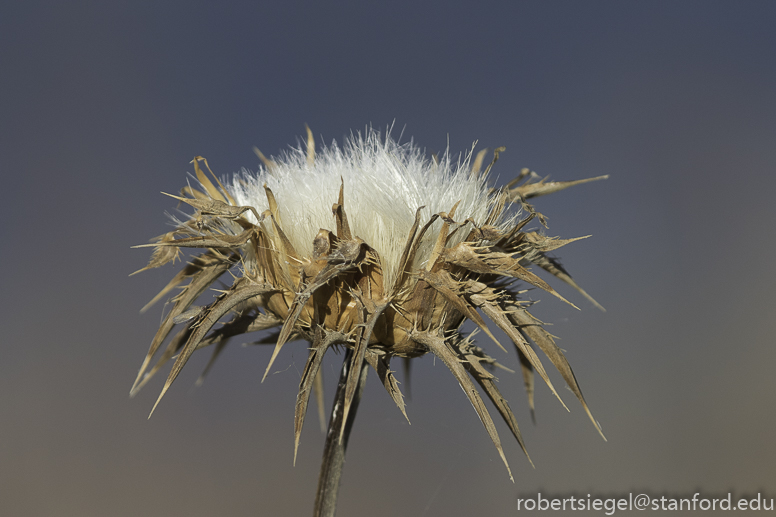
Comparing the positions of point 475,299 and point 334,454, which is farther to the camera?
point 334,454

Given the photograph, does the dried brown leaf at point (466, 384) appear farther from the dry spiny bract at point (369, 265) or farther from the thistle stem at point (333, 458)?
the thistle stem at point (333, 458)

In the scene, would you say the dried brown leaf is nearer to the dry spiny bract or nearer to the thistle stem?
the dry spiny bract

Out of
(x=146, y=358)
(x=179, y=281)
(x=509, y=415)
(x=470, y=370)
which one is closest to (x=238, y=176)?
(x=179, y=281)

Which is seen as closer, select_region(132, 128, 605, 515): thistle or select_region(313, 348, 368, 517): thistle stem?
select_region(132, 128, 605, 515): thistle

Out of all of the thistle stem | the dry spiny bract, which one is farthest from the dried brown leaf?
the thistle stem

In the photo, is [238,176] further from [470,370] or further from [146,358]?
[470,370]

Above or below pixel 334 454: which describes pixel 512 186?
above

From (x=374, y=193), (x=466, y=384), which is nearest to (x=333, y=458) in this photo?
(x=466, y=384)
